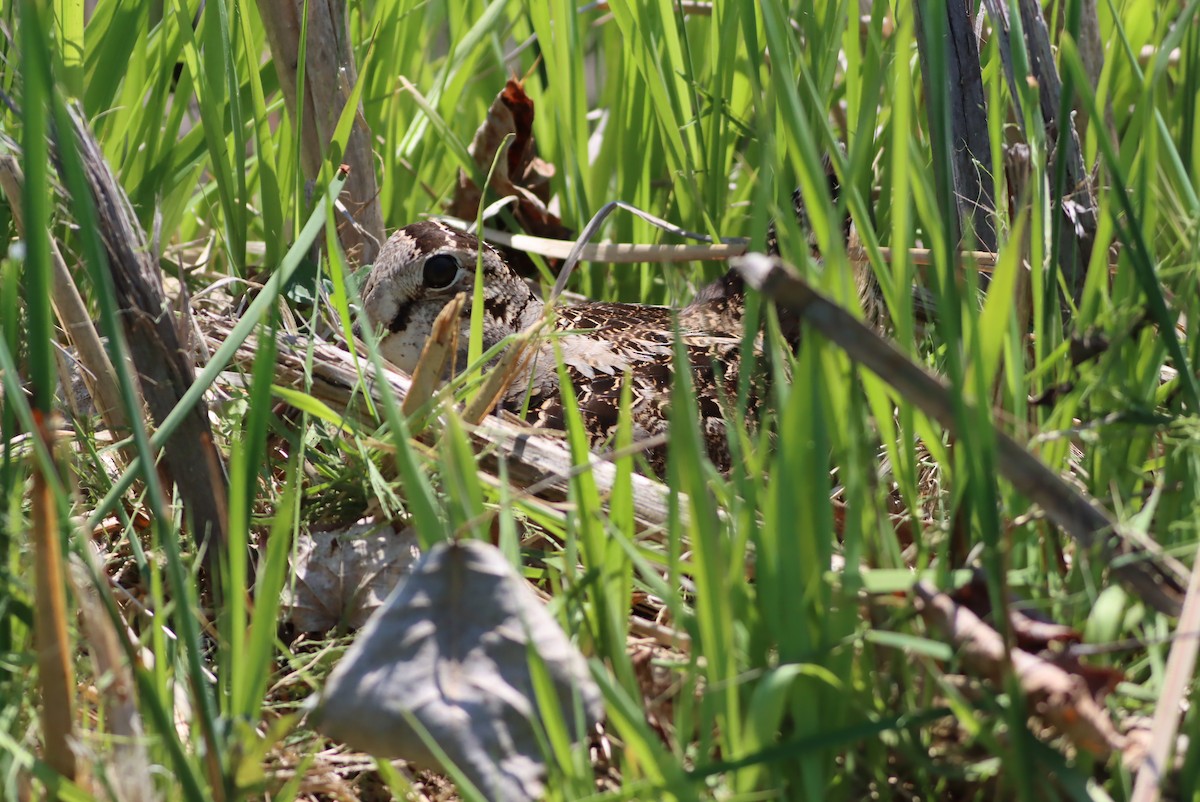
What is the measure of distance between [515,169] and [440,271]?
0.64 m

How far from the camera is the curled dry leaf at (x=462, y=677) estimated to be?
3.73 feet

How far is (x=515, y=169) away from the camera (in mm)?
3271

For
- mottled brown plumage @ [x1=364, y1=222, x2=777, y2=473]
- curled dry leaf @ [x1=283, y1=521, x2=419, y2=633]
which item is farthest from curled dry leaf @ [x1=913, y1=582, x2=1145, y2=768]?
mottled brown plumage @ [x1=364, y1=222, x2=777, y2=473]

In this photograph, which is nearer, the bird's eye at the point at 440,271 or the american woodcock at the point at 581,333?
the american woodcock at the point at 581,333

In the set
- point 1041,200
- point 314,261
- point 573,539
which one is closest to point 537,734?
point 573,539

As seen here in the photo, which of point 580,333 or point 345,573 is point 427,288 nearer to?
point 580,333

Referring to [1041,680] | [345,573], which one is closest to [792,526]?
[1041,680]

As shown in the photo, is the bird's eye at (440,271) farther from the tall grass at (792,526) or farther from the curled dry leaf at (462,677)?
the curled dry leaf at (462,677)

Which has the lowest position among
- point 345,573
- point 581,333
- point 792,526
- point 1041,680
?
point 345,573

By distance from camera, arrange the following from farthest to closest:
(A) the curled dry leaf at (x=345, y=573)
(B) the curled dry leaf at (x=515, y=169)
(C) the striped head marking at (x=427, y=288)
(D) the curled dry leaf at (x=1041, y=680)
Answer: (B) the curled dry leaf at (x=515, y=169), (C) the striped head marking at (x=427, y=288), (A) the curled dry leaf at (x=345, y=573), (D) the curled dry leaf at (x=1041, y=680)

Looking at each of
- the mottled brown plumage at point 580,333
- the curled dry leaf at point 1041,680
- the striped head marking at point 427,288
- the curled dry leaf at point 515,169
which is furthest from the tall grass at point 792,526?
the curled dry leaf at point 515,169

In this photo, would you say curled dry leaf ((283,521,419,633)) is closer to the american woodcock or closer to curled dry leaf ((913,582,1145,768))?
the american woodcock

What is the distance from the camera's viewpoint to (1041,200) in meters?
1.66

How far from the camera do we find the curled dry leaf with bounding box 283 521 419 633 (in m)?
1.78
